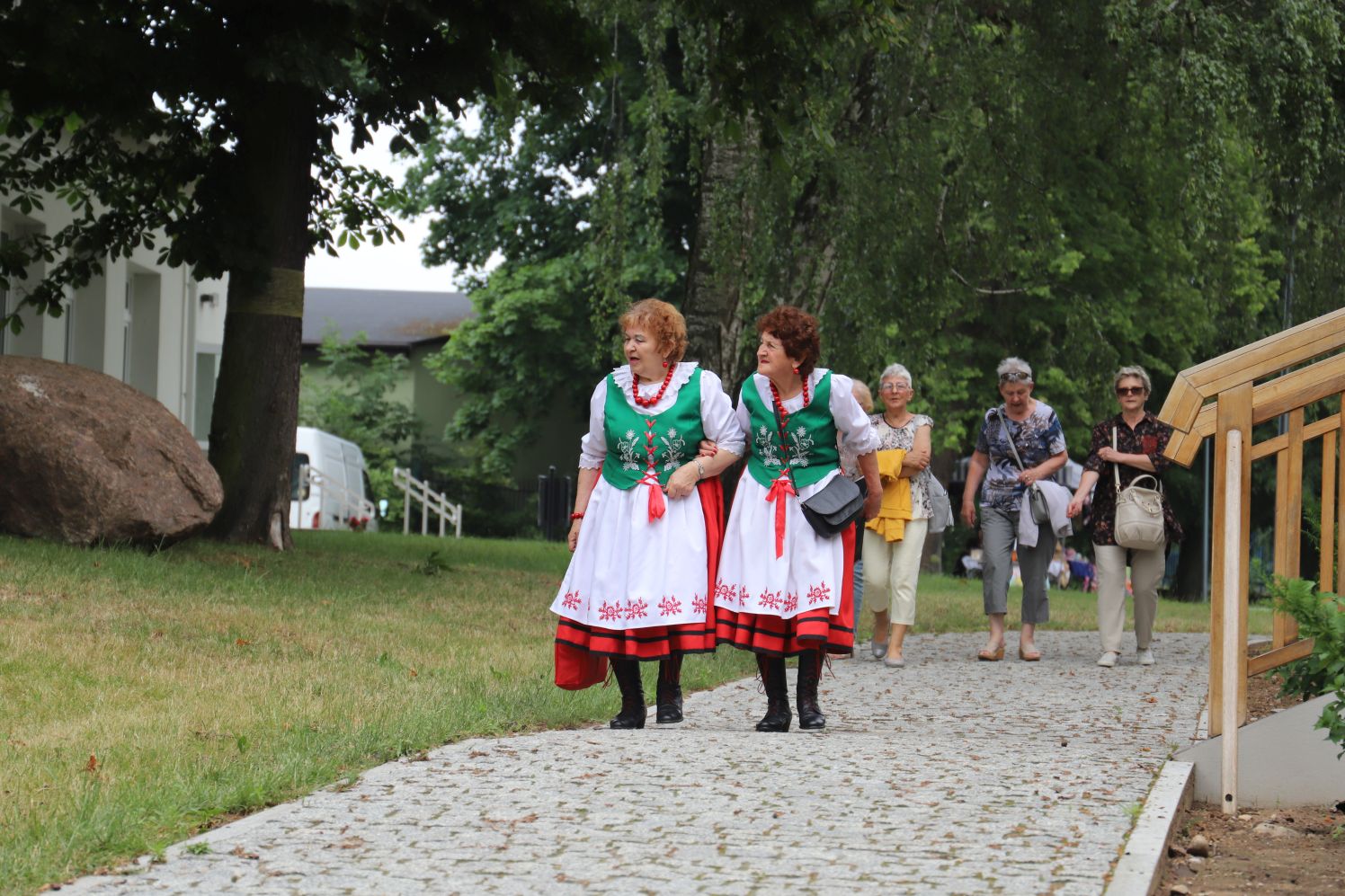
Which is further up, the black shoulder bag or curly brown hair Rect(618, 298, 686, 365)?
curly brown hair Rect(618, 298, 686, 365)

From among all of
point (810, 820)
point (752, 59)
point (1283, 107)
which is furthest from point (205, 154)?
point (810, 820)

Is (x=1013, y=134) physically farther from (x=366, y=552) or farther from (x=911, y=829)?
(x=911, y=829)

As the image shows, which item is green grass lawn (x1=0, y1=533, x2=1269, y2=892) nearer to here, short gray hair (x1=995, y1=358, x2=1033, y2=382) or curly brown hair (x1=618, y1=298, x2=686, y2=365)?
curly brown hair (x1=618, y1=298, x2=686, y2=365)

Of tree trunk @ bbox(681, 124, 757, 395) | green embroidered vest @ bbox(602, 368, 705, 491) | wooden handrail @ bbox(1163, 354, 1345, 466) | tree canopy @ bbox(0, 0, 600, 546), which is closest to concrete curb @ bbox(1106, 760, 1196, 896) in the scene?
wooden handrail @ bbox(1163, 354, 1345, 466)

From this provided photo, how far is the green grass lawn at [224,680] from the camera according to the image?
5.46m

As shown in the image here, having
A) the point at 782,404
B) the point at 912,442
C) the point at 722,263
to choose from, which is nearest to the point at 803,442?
the point at 782,404

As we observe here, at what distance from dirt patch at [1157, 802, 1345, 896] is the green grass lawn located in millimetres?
2714

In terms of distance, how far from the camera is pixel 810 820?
5.27 m

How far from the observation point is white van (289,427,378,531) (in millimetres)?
39219

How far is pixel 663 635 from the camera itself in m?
7.67

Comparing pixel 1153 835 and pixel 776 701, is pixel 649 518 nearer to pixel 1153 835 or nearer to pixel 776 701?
pixel 776 701

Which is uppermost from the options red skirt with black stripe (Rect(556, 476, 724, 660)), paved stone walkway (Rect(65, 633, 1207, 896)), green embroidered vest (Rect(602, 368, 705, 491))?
green embroidered vest (Rect(602, 368, 705, 491))

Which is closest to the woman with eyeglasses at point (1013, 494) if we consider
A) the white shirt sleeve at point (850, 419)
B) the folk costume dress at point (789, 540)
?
the white shirt sleeve at point (850, 419)

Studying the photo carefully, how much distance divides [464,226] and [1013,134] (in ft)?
75.1
